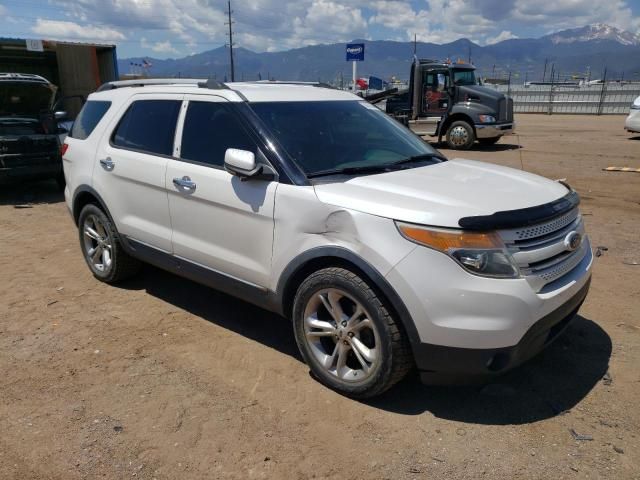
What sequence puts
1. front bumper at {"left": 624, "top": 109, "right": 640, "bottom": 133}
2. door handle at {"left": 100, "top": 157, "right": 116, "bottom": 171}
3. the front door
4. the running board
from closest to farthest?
door handle at {"left": 100, "top": 157, "right": 116, "bottom": 171}, front bumper at {"left": 624, "top": 109, "right": 640, "bottom": 133}, the front door, the running board

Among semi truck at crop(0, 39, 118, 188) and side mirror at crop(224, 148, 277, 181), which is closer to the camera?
side mirror at crop(224, 148, 277, 181)

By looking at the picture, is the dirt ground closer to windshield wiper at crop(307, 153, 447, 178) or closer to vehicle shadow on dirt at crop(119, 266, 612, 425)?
vehicle shadow on dirt at crop(119, 266, 612, 425)

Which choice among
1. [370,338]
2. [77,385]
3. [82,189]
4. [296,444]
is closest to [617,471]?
[370,338]

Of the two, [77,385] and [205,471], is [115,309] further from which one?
[205,471]

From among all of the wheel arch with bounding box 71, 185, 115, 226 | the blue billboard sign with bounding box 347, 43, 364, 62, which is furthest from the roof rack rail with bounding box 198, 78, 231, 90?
the blue billboard sign with bounding box 347, 43, 364, 62

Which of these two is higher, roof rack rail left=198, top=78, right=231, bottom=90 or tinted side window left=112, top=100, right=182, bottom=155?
roof rack rail left=198, top=78, right=231, bottom=90

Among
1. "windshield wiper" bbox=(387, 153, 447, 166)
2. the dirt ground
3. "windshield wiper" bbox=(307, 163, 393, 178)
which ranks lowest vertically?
the dirt ground

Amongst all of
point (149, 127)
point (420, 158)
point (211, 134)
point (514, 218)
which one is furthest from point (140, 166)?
point (514, 218)

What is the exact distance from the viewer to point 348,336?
303 centimetres

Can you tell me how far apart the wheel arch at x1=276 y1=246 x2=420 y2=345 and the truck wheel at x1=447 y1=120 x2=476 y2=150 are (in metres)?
12.8

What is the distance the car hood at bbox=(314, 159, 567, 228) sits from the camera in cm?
271

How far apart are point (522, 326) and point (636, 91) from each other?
30.2m

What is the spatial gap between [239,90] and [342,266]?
5.23ft

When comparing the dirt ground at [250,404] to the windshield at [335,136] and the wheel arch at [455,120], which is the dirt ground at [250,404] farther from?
the wheel arch at [455,120]
